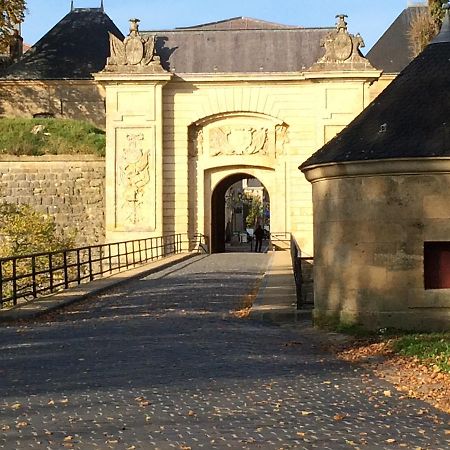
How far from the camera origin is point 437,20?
1398 inches

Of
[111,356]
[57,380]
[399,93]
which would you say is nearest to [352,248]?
[399,93]

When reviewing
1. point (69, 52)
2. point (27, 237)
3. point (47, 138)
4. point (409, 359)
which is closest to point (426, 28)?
point (47, 138)

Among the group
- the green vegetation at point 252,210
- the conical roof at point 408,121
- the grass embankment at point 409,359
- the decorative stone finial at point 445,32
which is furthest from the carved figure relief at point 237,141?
the green vegetation at point 252,210

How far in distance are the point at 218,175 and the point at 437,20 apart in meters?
10.4

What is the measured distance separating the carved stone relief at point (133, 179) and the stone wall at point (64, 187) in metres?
1.76

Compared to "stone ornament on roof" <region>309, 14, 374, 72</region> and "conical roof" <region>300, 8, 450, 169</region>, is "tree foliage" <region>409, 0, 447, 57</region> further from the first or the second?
"conical roof" <region>300, 8, 450, 169</region>

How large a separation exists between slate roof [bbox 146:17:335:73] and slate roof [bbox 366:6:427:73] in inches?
269

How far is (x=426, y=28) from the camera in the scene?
3891cm

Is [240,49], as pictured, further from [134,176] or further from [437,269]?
[437,269]

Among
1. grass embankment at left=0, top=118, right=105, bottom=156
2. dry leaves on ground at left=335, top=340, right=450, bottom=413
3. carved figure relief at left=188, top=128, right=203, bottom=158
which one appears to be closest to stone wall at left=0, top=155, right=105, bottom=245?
grass embankment at left=0, top=118, right=105, bottom=156

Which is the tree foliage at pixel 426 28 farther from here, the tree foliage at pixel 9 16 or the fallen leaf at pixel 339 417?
the fallen leaf at pixel 339 417

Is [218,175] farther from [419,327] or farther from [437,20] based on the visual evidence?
[419,327]

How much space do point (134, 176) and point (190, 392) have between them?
2850 centimetres

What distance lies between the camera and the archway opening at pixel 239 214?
39947mm
